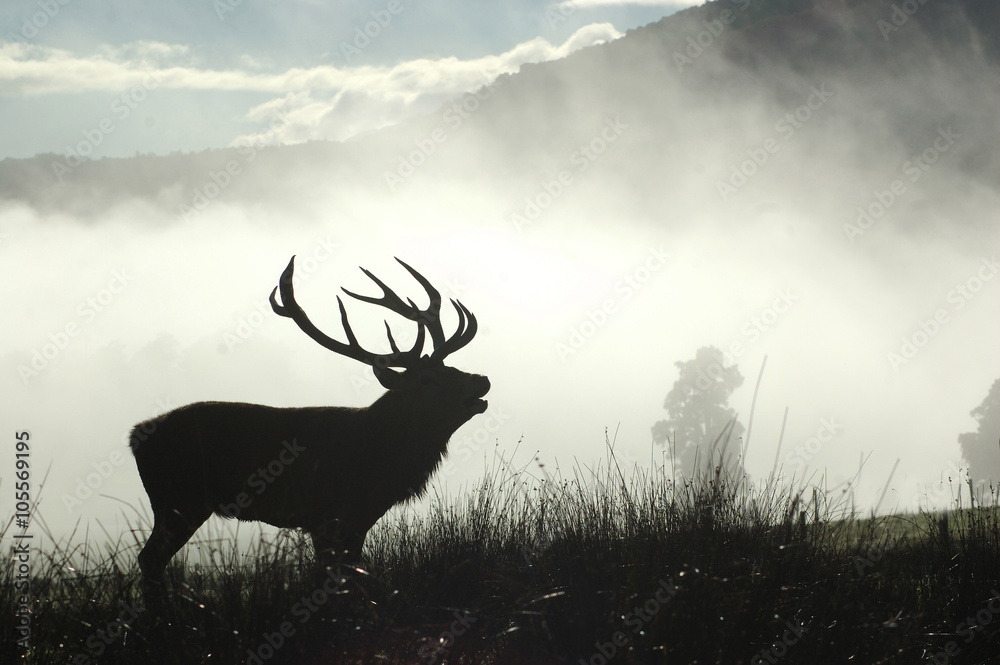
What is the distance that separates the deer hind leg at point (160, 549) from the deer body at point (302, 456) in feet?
0.05

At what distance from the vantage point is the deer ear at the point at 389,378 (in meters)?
6.36

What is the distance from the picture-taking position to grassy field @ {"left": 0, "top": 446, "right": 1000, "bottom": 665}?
404cm

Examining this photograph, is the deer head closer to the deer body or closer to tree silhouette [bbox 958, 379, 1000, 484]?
the deer body

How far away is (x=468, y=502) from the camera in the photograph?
19.1ft

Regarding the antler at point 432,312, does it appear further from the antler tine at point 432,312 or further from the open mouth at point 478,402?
the open mouth at point 478,402

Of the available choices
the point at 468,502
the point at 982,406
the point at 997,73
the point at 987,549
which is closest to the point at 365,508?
the point at 468,502

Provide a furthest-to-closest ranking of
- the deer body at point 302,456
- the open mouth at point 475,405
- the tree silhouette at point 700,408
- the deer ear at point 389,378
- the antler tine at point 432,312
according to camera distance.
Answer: the tree silhouette at point 700,408 → the antler tine at point 432,312 → the deer ear at point 389,378 → the open mouth at point 475,405 → the deer body at point 302,456

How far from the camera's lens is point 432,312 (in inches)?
277

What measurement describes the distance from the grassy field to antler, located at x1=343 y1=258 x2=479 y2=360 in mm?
1387

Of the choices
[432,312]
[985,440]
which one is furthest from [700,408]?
[432,312]

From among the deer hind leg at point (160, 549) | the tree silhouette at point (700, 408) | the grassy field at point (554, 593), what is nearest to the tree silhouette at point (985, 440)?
the tree silhouette at point (700, 408)

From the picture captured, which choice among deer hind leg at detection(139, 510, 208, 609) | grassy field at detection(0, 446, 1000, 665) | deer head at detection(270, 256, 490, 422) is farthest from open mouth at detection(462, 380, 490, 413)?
deer hind leg at detection(139, 510, 208, 609)

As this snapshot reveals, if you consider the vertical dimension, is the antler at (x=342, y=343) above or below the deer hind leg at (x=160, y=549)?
above

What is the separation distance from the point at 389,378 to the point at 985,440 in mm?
54426
